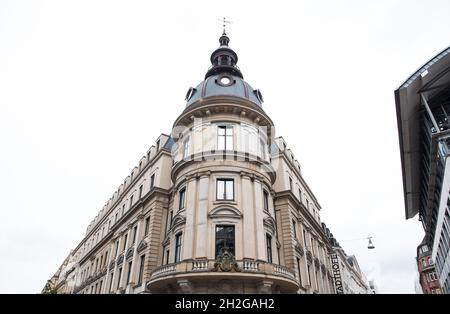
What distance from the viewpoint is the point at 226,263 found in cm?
1802

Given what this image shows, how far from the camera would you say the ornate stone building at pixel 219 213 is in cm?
1894

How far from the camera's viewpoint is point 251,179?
898 inches

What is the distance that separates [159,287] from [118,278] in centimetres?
1175

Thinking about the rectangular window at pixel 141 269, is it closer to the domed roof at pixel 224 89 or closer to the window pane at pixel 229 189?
the window pane at pixel 229 189

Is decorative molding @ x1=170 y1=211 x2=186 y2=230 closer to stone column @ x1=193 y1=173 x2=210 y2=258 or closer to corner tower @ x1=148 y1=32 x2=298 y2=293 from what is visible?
corner tower @ x1=148 y1=32 x2=298 y2=293

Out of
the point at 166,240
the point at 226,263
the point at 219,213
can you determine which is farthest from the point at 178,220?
the point at 226,263

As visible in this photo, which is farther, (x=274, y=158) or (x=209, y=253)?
(x=274, y=158)

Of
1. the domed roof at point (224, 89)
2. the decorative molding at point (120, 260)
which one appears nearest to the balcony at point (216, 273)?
the decorative molding at point (120, 260)

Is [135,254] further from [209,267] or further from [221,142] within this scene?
[221,142]

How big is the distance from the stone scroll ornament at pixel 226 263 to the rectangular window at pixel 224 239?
704mm

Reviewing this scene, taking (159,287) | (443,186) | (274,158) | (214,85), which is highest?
(214,85)

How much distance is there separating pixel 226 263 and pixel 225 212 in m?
3.81
